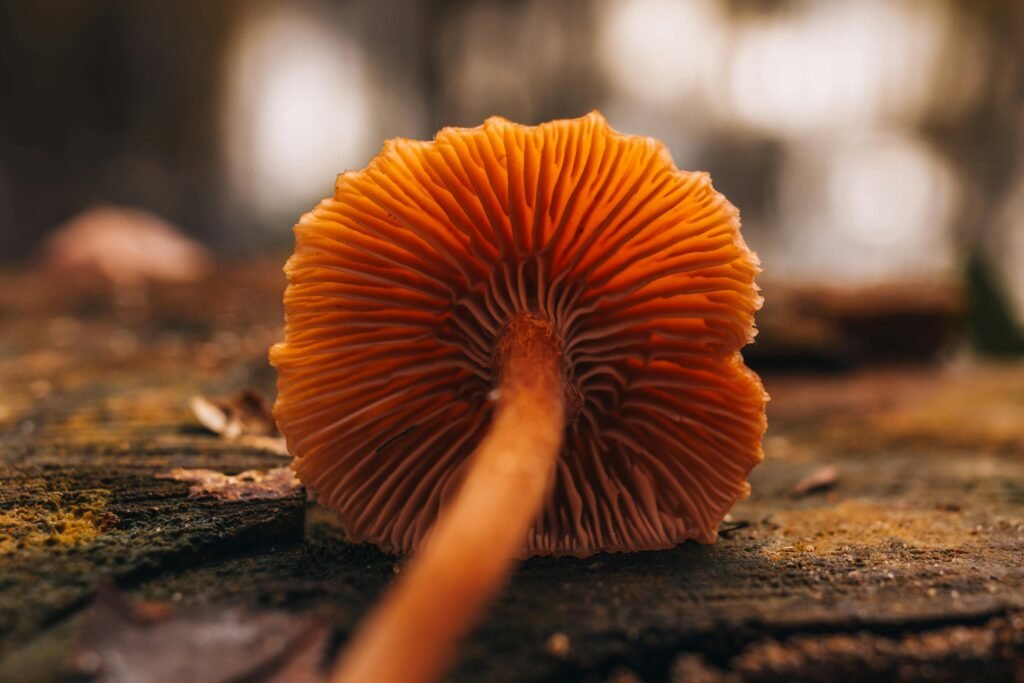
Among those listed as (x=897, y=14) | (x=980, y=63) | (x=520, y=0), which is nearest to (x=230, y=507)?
(x=520, y=0)

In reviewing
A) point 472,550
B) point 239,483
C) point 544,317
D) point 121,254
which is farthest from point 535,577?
point 121,254

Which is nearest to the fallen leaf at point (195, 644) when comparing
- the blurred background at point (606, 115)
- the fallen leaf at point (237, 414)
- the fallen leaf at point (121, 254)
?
the fallen leaf at point (237, 414)

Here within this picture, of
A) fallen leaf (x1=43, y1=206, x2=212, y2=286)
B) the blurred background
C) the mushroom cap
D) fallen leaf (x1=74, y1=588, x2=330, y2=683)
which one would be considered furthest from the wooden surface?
fallen leaf (x1=43, y1=206, x2=212, y2=286)

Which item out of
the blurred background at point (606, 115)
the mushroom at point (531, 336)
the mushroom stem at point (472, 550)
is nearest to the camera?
the mushroom stem at point (472, 550)

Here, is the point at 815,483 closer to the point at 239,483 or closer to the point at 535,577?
the point at 535,577

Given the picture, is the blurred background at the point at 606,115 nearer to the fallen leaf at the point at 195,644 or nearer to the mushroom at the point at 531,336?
the mushroom at the point at 531,336

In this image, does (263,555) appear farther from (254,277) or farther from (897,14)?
(897,14)
